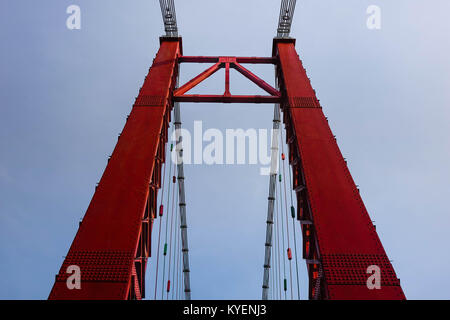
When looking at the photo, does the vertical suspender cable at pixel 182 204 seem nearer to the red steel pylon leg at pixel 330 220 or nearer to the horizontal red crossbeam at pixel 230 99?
the horizontal red crossbeam at pixel 230 99

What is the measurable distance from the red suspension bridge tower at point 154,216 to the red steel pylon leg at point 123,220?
0.02 m

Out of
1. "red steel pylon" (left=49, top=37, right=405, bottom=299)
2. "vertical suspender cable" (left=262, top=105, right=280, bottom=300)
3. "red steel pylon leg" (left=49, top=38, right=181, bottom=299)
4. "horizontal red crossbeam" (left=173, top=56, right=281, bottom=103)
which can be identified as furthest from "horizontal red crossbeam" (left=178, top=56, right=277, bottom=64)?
"vertical suspender cable" (left=262, top=105, right=280, bottom=300)

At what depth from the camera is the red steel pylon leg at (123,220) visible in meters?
7.20

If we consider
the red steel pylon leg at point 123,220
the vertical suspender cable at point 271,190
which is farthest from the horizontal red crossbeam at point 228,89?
the vertical suspender cable at point 271,190

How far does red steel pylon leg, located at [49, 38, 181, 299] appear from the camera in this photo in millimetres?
7203

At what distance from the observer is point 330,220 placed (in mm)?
8109

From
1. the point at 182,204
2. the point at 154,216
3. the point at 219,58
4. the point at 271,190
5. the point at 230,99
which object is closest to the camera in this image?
the point at 154,216

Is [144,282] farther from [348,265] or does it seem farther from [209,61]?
[209,61]

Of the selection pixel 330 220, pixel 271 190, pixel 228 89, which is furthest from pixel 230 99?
pixel 271 190

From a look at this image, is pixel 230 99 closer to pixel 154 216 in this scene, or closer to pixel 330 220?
pixel 154 216

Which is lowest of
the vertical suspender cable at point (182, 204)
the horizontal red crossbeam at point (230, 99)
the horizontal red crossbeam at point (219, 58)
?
the vertical suspender cable at point (182, 204)

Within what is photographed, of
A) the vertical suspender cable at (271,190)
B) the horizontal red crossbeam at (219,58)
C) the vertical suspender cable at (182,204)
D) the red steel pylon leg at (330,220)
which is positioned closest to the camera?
the red steel pylon leg at (330,220)

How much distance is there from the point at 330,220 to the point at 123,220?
466 centimetres

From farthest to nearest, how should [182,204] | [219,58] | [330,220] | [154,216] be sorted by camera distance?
[182,204] < [219,58] < [154,216] < [330,220]
